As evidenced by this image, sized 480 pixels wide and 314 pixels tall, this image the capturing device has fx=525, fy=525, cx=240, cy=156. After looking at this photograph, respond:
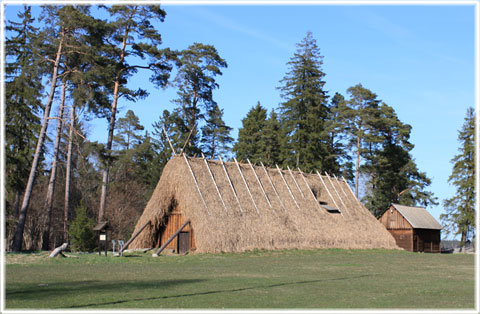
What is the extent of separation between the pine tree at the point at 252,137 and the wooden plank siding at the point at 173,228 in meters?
26.7

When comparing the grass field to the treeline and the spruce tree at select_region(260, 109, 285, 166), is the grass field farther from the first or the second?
the spruce tree at select_region(260, 109, 285, 166)

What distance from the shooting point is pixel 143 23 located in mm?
40812

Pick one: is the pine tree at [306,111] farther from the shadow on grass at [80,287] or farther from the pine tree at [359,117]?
the shadow on grass at [80,287]

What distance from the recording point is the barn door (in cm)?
3191

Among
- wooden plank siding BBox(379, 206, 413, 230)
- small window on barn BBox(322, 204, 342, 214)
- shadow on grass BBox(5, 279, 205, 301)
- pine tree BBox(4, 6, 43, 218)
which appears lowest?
shadow on grass BBox(5, 279, 205, 301)

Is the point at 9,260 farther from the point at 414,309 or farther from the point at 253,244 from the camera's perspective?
the point at 414,309

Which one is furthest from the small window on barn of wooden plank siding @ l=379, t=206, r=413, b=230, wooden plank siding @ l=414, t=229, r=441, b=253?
wooden plank siding @ l=414, t=229, r=441, b=253

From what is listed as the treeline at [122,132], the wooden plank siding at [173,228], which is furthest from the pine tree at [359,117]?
the wooden plank siding at [173,228]

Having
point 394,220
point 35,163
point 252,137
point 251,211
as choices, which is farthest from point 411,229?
point 35,163

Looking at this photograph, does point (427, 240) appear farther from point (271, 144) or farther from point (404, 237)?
point (271, 144)

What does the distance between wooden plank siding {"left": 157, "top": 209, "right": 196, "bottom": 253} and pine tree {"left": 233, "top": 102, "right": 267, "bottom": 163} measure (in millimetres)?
26701

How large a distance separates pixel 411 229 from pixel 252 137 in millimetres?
24371

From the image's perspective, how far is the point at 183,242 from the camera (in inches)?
1267

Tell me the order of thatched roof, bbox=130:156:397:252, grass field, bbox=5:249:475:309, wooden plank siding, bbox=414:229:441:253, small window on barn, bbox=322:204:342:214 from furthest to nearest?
wooden plank siding, bbox=414:229:441:253 < small window on barn, bbox=322:204:342:214 < thatched roof, bbox=130:156:397:252 < grass field, bbox=5:249:475:309
